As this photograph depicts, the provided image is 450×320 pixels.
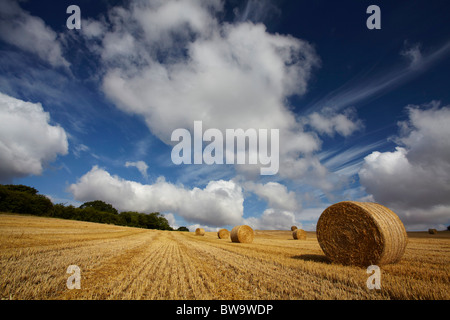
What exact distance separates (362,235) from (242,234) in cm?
1276

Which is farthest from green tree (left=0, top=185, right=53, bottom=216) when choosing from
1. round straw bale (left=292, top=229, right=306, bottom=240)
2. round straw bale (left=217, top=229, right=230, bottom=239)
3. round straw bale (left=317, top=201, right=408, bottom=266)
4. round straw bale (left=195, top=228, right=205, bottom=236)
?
round straw bale (left=317, top=201, right=408, bottom=266)

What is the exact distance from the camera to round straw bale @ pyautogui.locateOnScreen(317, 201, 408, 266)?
6539 millimetres

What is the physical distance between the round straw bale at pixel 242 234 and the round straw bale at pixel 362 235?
1114 cm

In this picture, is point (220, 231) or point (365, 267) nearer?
point (365, 267)

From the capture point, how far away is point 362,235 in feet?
22.9

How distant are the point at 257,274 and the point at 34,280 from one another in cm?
433

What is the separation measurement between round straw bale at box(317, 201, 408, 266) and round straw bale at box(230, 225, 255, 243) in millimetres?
11141

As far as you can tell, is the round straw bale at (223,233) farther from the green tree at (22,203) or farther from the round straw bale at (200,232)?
the green tree at (22,203)

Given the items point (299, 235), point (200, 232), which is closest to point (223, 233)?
point (299, 235)

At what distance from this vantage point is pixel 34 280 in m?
3.81

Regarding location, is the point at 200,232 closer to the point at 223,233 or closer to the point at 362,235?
the point at 223,233

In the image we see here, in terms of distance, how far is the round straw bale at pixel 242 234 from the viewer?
18500 mm
